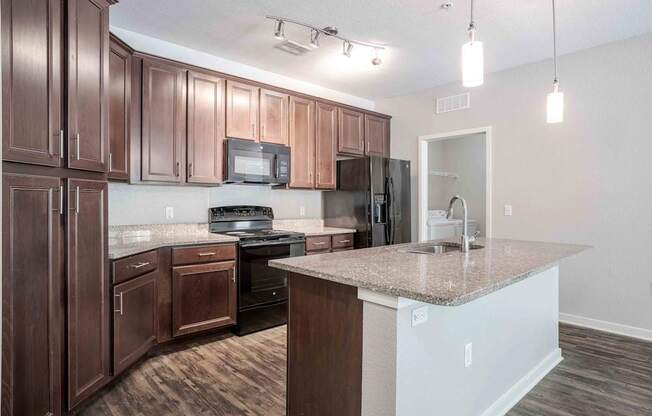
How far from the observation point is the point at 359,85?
4.46 m

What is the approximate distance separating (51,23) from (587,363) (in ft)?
12.9

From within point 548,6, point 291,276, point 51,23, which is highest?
point 548,6

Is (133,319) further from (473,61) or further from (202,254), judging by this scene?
(473,61)

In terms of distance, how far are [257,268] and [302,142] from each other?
154 centimetres

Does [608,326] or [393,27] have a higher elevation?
[393,27]

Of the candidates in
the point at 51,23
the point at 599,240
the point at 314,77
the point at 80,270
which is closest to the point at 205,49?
the point at 314,77

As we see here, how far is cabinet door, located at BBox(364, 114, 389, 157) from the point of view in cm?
473

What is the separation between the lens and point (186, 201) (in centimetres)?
345

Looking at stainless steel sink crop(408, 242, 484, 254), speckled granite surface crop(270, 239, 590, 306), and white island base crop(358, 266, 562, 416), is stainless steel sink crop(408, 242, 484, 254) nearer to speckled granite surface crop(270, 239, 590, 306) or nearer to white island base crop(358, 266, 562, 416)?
speckled granite surface crop(270, 239, 590, 306)

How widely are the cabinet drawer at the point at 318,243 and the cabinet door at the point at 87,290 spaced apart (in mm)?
1940

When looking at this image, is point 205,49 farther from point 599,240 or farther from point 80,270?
point 599,240

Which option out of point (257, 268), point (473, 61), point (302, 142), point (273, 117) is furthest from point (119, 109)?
point (473, 61)

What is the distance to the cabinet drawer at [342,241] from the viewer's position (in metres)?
3.98

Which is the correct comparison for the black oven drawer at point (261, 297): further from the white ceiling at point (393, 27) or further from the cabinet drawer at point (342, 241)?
the white ceiling at point (393, 27)
